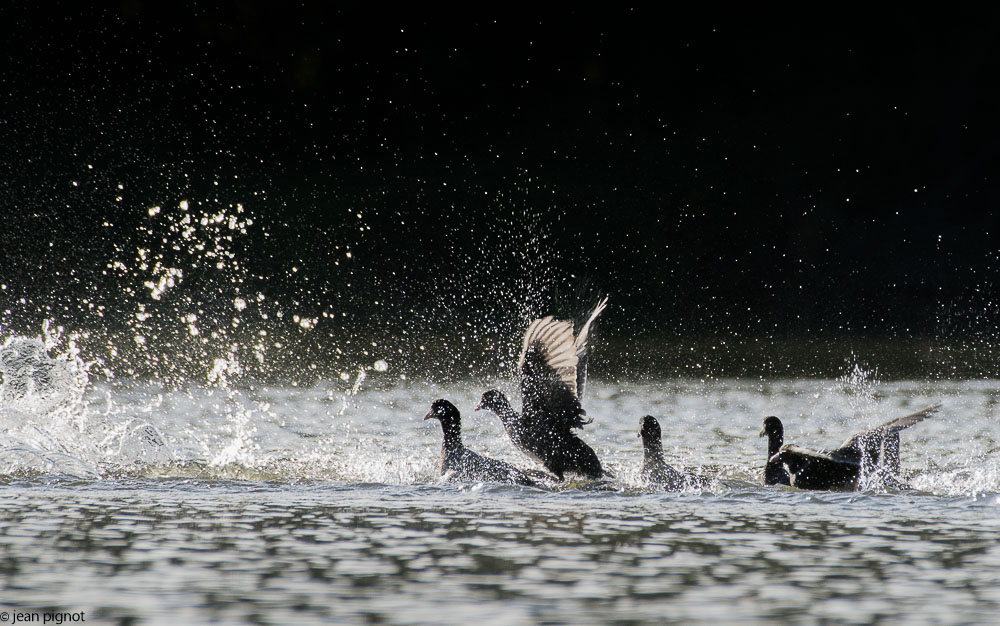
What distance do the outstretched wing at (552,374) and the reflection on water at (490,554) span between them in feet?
4.24

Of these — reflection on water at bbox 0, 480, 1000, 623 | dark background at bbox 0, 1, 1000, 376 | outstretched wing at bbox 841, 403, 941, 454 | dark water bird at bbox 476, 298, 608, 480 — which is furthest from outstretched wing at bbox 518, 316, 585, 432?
dark background at bbox 0, 1, 1000, 376

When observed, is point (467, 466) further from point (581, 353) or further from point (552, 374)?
point (581, 353)

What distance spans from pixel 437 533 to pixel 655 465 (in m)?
2.56

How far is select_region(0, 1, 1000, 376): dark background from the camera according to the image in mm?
31328

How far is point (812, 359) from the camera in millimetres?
24172

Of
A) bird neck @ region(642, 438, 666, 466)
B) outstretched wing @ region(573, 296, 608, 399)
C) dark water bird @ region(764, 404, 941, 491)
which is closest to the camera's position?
dark water bird @ region(764, 404, 941, 491)

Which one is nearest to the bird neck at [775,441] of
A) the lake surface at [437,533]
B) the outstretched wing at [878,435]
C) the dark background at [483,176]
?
the lake surface at [437,533]

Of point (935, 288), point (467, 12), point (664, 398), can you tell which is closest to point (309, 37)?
point (467, 12)

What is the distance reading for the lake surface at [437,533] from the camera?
16.7 feet

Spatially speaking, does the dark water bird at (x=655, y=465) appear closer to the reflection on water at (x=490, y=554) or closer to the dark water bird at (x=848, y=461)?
the reflection on water at (x=490, y=554)

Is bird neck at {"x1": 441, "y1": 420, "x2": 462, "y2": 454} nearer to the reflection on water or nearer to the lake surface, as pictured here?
the lake surface

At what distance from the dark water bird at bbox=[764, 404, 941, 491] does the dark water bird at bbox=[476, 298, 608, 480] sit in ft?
4.41

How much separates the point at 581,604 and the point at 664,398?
1202 centimetres

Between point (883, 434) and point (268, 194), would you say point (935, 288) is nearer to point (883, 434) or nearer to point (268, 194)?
point (268, 194)
